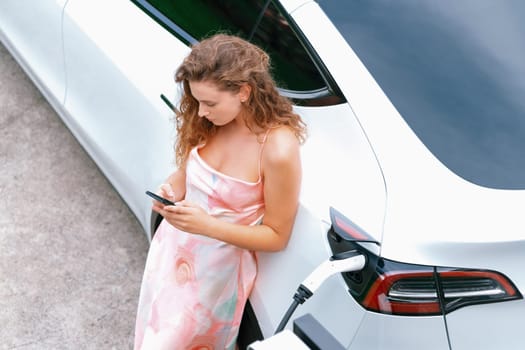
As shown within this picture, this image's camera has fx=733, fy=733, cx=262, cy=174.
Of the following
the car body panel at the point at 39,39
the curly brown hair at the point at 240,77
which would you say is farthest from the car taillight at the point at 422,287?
the car body panel at the point at 39,39

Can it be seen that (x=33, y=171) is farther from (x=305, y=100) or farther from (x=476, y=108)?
(x=476, y=108)

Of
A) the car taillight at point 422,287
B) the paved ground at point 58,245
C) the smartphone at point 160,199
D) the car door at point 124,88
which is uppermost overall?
the car taillight at point 422,287

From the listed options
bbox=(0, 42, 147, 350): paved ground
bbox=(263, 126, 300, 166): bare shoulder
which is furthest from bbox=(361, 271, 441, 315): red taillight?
bbox=(0, 42, 147, 350): paved ground

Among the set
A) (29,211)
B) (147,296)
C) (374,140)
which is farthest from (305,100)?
(29,211)

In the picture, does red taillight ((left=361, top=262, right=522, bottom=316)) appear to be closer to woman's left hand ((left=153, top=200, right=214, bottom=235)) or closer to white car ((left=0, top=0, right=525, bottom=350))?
white car ((left=0, top=0, right=525, bottom=350))

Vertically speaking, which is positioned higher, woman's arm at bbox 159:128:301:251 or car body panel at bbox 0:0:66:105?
woman's arm at bbox 159:128:301:251

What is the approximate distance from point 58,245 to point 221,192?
1429 mm

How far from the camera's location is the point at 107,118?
278 centimetres

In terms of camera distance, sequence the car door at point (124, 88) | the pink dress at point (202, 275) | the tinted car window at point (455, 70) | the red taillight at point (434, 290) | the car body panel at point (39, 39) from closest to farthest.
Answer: the red taillight at point (434, 290), the tinted car window at point (455, 70), the pink dress at point (202, 275), the car door at point (124, 88), the car body panel at point (39, 39)

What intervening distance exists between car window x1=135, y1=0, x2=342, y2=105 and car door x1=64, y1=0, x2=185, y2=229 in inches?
3.3

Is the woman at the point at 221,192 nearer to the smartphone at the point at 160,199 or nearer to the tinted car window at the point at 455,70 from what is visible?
the smartphone at the point at 160,199

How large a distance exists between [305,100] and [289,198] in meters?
0.30

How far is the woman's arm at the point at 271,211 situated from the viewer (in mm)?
1863

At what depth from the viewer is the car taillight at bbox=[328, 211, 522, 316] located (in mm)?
1635
